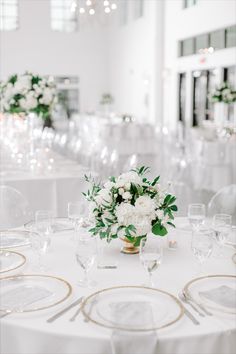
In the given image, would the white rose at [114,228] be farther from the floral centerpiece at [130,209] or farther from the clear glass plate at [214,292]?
the clear glass plate at [214,292]

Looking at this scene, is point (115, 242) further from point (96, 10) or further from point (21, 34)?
point (21, 34)

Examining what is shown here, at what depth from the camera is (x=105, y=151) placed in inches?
225

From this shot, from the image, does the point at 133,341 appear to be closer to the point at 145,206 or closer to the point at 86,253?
the point at 86,253

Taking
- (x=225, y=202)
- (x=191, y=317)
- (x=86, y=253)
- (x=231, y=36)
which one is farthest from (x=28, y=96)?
(x=231, y=36)

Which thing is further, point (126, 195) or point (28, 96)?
point (28, 96)

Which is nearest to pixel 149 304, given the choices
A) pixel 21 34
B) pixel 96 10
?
pixel 96 10

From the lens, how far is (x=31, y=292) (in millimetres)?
1988

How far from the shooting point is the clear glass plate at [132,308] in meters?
1.71

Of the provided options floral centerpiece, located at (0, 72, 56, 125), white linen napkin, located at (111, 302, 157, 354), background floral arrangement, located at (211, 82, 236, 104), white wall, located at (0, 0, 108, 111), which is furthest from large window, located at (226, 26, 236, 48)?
white linen napkin, located at (111, 302, 157, 354)

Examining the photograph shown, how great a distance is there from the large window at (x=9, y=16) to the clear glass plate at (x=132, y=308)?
17.4 meters

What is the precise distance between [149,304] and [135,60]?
54.1 ft

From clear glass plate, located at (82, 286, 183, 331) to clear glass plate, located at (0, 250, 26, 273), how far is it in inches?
20.4

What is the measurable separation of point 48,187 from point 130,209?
7.96 ft

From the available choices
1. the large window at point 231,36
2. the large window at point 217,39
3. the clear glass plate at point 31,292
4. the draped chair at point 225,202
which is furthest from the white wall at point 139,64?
the clear glass plate at point 31,292
